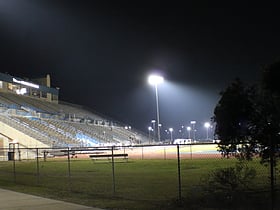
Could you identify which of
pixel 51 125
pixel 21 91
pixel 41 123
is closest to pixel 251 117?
pixel 41 123

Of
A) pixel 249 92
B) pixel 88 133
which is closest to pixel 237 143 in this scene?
pixel 249 92

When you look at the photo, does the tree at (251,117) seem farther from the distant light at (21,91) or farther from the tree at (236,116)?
the distant light at (21,91)

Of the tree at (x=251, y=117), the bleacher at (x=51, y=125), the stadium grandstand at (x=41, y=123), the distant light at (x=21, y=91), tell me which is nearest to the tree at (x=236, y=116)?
the tree at (x=251, y=117)

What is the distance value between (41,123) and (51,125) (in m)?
2.44

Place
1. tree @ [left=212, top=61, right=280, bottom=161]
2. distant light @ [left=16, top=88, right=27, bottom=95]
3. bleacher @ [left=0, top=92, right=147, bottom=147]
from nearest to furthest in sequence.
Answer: tree @ [left=212, top=61, right=280, bottom=161] < bleacher @ [left=0, top=92, right=147, bottom=147] < distant light @ [left=16, top=88, right=27, bottom=95]

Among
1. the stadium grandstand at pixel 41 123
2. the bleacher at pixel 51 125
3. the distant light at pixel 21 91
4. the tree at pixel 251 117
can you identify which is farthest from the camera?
the distant light at pixel 21 91

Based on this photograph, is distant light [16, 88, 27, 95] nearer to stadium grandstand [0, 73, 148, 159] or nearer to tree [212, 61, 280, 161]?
stadium grandstand [0, 73, 148, 159]

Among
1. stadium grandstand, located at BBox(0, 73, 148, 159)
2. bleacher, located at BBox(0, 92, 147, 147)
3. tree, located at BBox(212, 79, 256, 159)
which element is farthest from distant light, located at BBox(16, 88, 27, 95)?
tree, located at BBox(212, 79, 256, 159)

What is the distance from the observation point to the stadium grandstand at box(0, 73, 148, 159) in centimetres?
5944

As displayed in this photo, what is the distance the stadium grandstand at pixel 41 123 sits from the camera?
5944 cm

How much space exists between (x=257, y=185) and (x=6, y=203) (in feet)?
28.0

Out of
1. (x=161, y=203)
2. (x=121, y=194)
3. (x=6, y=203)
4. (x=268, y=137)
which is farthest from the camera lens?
(x=121, y=194)

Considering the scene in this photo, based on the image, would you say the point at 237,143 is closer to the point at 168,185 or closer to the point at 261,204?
the point at 261,204

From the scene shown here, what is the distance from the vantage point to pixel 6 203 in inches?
553
